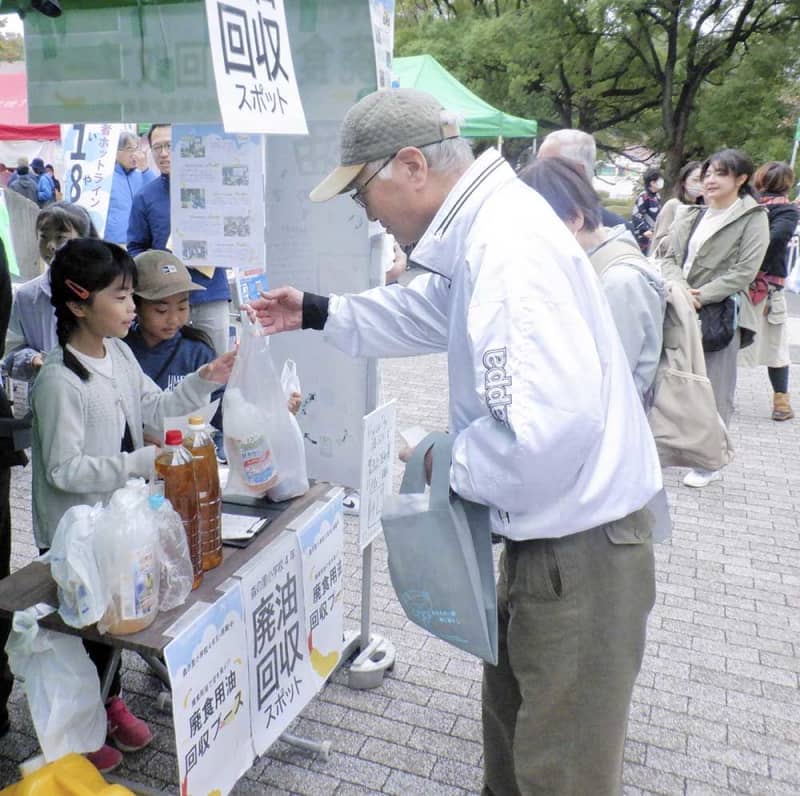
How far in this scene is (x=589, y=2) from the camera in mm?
18938

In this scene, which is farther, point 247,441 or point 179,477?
point 247,441

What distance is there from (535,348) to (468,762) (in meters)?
1.69

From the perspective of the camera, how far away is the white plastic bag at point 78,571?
1.56m

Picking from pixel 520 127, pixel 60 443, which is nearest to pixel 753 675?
pixel 60 443

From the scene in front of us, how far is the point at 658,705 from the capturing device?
2.75 m

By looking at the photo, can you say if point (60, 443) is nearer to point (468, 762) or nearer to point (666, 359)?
point (468, 762)

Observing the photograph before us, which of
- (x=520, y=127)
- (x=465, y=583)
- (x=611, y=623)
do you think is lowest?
(x=611, y=623)

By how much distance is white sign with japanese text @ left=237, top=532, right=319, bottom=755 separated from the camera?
194 centimetres

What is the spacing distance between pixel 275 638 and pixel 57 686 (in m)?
0.57

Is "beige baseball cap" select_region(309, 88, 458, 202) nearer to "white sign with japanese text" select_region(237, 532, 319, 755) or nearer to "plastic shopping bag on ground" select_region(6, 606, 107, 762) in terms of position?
"white sign with japanese text" select_region(237, 532, 319, 755)

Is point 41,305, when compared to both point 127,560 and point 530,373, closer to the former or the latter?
point 127,560

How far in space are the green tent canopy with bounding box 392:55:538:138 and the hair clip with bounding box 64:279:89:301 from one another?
8445mm

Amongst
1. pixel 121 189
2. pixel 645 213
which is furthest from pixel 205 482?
pixel 645 213

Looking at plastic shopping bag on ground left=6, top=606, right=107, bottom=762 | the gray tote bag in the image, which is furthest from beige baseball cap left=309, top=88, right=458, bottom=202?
plastic shopping bag on ground left=6, top=606, right=107, bottom=762
